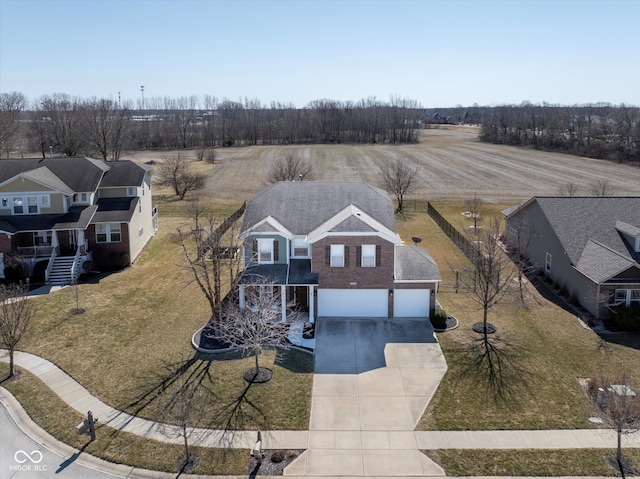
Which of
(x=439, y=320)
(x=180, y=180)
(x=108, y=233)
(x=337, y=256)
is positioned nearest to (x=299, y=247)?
(x=337, y=256)

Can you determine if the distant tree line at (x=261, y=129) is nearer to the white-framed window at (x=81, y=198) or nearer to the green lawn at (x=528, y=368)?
the white-framed window at (x=81, y=198)

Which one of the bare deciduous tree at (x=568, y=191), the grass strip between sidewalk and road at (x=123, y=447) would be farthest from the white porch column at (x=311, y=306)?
the bare deciduous tree at (x=568, y=191)

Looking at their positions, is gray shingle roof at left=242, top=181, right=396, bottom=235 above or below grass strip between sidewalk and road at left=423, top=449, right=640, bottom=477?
above

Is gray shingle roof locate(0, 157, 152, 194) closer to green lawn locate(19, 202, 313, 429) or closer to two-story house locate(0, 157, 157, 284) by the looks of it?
two-story house locate(0, 157, 157, 284)

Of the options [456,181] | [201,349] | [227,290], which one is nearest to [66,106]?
[456,181]

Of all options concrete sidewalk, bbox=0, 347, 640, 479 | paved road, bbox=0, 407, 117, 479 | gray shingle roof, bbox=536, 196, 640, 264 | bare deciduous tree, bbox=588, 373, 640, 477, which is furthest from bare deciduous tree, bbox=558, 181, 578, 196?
paved road, bbox=0, 407, 117, 479

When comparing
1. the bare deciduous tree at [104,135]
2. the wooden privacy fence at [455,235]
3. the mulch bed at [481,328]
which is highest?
the bare deciduous tree at [104,135]
